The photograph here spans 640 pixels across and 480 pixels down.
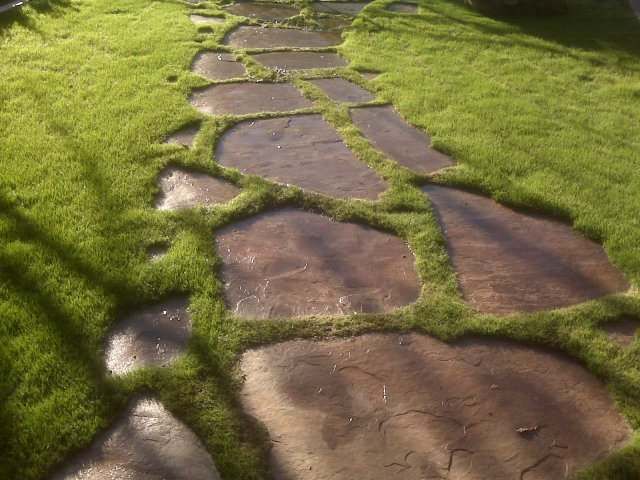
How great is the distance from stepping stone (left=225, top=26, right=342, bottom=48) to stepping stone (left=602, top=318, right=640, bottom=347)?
400 cm

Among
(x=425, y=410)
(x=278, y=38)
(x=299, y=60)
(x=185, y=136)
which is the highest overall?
(x=278, y=38)

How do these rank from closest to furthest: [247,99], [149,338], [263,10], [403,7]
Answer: [149,338] < [247,99] < [263,10] < [403,7]

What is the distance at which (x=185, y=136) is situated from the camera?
3756 mm

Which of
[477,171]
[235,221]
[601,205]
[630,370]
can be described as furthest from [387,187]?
[630,370]

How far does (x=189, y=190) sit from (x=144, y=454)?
1.61 meters

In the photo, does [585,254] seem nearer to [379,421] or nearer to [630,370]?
[630,370]

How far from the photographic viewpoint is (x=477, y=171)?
353 cm

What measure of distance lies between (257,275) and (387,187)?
103 cm

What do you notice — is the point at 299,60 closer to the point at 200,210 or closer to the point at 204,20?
the point at 204,20

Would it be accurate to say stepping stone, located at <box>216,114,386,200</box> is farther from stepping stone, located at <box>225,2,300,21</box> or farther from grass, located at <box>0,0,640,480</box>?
stepping stone, located at <box>225,2,300,21</box>

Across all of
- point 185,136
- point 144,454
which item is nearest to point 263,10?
point 185,136

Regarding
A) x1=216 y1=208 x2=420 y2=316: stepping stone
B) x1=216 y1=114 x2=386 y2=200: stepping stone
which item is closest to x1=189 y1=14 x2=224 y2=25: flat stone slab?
x1=216 y1=114 x2=386 y2=200: stepping stone

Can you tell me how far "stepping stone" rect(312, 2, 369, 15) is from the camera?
6941 mm

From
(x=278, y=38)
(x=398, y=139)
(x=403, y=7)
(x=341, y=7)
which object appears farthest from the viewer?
(x=403, y=7)
